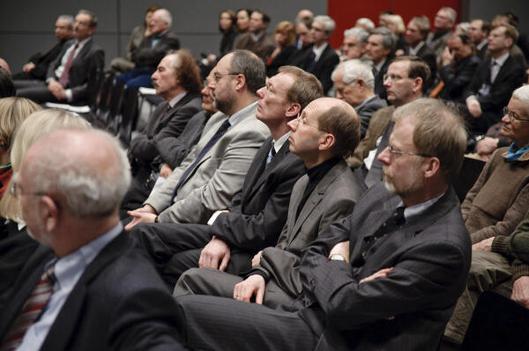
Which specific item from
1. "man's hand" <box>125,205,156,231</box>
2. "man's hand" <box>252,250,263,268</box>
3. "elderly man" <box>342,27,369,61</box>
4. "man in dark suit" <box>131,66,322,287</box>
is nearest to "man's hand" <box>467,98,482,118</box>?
"elderly man" <box>342,27,369,61</box>

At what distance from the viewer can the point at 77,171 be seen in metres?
1.53

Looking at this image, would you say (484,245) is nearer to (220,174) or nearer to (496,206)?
(496,206)

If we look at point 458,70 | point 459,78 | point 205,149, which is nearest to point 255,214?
point 205,149

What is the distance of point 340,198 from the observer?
277 cm

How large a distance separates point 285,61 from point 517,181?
21.2 ft

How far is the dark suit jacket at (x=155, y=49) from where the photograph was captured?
831 centimetres

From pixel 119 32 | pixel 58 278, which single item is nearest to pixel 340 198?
pixel 58 278

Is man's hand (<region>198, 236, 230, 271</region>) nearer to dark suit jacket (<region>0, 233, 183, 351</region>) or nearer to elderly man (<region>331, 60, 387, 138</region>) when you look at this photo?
dark suit jacket (<region>0, 233, 183, 351</region>)

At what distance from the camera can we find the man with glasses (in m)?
2.94

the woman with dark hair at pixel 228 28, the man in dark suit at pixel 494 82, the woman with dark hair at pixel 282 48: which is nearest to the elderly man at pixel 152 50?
the woman with dark hair at pixel 282 48

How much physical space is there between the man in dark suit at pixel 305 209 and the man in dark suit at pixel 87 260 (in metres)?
1.09

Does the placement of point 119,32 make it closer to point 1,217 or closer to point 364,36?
point 364,36

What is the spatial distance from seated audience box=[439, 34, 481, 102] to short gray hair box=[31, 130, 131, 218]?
5710mm

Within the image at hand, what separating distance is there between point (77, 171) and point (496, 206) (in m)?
2.21
